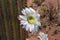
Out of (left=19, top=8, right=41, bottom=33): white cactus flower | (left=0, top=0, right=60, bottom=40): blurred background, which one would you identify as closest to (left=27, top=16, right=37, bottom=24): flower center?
(left=19, top=8, right=41, bottom=33): white cactus flower

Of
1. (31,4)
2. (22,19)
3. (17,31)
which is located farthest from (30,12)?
(31,4)

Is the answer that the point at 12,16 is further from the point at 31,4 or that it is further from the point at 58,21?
the point at 58,21

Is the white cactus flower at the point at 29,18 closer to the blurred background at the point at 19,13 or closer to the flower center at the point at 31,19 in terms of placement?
the flower center at the point at 31,19

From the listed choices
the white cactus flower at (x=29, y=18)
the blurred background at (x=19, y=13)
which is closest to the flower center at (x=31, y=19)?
the white cactus flower at (x=29, y=18)

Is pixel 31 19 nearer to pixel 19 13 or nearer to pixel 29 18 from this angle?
pixel 29 18

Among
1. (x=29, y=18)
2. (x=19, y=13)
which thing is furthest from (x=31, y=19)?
(x=19, y=13)

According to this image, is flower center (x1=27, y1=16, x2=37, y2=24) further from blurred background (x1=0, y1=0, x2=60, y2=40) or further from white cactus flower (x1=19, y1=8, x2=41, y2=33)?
blurred background (x1=0, y1=0, x2=60, y2=40)
